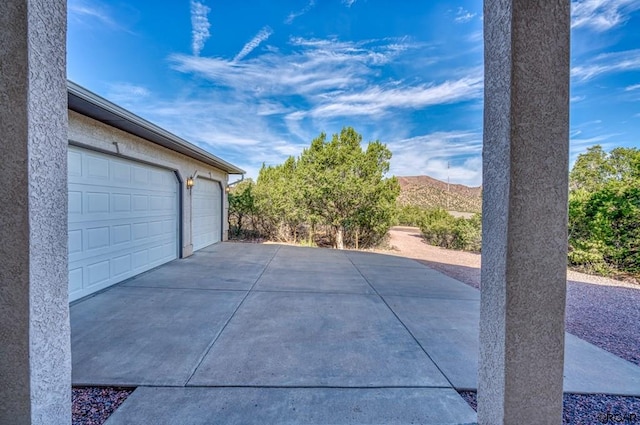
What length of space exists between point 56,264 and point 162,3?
6.70 metres

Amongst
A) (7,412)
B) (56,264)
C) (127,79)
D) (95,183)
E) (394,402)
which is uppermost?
(127,79)

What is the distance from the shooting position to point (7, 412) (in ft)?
5.07

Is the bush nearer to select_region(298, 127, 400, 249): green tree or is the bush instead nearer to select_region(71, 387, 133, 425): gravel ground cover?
select_region(298, 127, 400, 249): green tree

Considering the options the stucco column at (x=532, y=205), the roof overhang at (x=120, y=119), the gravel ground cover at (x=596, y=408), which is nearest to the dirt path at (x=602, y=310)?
the gravel ground cover at (x=596, y=408)

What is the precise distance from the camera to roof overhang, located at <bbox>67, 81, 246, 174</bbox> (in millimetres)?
3968

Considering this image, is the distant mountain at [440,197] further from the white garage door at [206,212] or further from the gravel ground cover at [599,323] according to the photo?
the gravel ground cover at [599,323]

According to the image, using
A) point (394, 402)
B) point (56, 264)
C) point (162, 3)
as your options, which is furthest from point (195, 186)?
point (394, 402)

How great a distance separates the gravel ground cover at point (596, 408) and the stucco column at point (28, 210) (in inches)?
116

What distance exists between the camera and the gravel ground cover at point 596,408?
7.16 feet

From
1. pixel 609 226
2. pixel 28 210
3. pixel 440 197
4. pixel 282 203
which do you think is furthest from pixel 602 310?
pixel 440 197

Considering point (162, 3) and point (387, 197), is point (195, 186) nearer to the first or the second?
point (162, 3)

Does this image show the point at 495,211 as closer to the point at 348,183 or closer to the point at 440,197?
the point at 348,183

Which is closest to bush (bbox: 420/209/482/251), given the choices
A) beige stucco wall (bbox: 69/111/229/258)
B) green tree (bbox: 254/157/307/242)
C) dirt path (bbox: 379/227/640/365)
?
dirt path (bbox: 379/227/640/365)

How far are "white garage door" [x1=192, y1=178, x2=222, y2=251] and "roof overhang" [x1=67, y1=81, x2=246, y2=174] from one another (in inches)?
75.0
